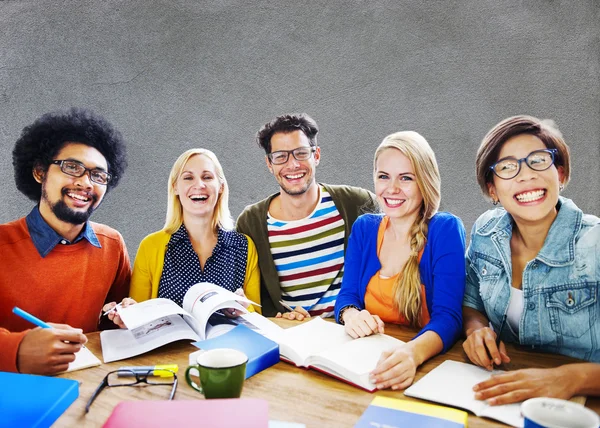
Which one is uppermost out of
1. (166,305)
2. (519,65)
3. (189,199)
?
(519,65)

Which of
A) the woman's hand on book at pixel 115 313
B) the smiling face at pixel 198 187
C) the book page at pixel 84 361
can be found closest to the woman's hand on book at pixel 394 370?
the book page at pixel 84 361

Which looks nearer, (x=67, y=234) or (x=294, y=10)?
(x=67, y=234)

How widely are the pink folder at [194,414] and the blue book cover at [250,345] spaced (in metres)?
0.25

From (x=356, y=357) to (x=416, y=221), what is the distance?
63cm

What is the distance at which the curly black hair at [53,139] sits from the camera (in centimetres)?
187

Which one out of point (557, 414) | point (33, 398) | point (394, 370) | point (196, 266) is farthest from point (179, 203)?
point (557, 414)

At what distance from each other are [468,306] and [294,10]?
7.80 ft

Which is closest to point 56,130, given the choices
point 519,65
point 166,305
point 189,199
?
point 189,199

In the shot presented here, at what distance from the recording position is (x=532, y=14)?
2.93 metres

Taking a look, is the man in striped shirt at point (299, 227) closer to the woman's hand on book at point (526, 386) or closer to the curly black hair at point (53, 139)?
the curly black hair at point (53, 139)

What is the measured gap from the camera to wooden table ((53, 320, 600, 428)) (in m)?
0.95

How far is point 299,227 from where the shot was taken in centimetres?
213

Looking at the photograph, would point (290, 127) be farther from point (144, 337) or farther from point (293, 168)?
point (144, 337)

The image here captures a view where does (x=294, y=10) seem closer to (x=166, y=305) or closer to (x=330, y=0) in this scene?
(x=330, y=0)
